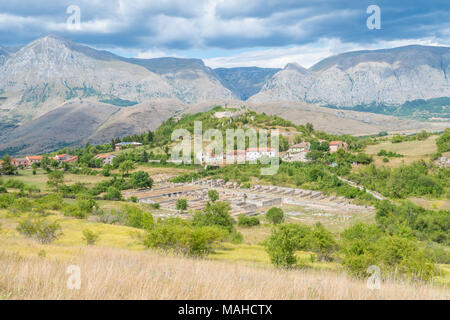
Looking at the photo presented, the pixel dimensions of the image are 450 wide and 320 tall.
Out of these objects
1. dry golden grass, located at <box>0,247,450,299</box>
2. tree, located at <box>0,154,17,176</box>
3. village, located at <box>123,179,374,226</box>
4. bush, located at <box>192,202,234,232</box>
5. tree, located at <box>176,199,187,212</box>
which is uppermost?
dry golden grass, located at <box>0,247,450,299</box>

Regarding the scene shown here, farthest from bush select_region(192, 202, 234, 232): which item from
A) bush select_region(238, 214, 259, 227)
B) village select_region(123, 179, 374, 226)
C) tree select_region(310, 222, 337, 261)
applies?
tree select_region(310, 222, 337, 261)

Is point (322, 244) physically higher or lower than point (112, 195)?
higher

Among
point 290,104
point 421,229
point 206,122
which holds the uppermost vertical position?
point 290,104

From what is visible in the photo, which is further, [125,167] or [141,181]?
[125,167]

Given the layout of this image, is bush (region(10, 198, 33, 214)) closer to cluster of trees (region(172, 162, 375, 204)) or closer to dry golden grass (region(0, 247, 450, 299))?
cluster of trees (region(172, 162, 375, 204))

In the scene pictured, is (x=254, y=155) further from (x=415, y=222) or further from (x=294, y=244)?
(x=294, y=244)

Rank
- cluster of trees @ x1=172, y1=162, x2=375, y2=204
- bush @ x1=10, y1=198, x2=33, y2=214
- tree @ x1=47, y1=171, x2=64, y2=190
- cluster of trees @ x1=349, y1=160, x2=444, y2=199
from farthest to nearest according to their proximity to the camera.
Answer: tree @ x1=47, y1=171, x2=64, y2=190 < cluster of trees @ x1=172, y1=162, x2=375, y2=204 < cluster of trees @ x1=349, y1=160, x2=444, y2=199 < bush @ x1=10, y1=198, x2=33, y2=214

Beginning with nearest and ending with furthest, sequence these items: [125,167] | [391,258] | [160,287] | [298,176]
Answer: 1. [160,287]
2. [391,258]
3. [298,176]
4. [125,167]

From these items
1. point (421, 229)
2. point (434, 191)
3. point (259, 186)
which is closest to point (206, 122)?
point (259, 186)
